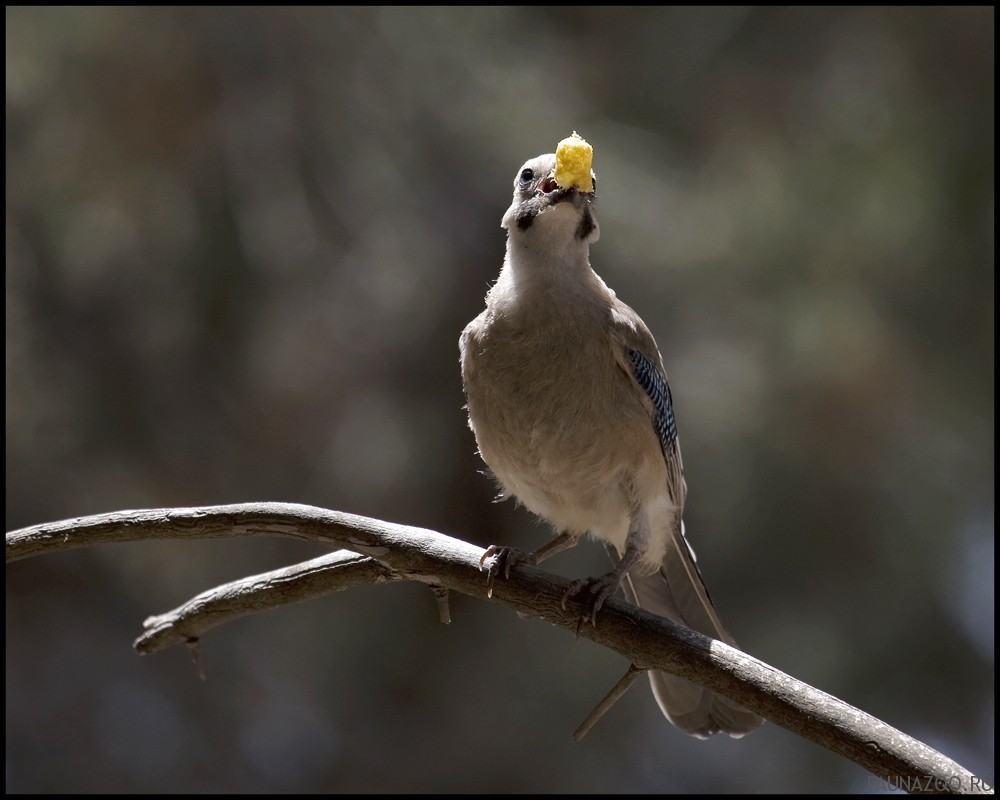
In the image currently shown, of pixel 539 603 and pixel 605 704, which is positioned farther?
pixel 539 603

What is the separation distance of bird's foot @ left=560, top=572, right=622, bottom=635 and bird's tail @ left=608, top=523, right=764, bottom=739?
0.69 m

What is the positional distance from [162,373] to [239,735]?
2476 mm

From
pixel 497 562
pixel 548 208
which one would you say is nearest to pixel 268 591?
pixel 497 562

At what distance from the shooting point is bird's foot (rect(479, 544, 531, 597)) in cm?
284

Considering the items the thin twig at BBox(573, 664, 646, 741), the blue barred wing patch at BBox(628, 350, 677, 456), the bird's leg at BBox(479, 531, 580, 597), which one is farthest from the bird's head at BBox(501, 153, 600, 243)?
the thin twig at BBox(573, 664, 646, 741)

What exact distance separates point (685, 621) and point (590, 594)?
1033 millimetres

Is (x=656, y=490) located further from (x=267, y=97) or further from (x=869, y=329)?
(x=267, y=97)

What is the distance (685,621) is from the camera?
3.88 meters

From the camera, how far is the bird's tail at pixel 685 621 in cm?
367

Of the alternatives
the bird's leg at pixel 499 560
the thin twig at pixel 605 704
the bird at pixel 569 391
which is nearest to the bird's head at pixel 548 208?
the bird at pixel 569 391

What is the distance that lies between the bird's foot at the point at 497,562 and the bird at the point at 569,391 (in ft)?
0.34

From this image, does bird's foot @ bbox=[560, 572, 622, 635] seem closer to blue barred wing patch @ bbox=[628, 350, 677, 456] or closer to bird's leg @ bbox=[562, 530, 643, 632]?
bird's leg @ bbox=[562, 530, 643, 632]

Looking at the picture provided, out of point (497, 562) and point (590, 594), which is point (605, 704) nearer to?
point (590, 594)

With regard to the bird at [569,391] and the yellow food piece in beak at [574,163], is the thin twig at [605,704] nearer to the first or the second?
the bird at [569,391]
